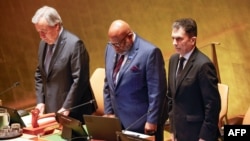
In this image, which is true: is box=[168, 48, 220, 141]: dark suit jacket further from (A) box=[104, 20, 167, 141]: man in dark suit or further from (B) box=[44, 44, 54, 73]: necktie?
(B) box=[44, 44, 54, 73]: necktie

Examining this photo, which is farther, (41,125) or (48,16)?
(48,16)

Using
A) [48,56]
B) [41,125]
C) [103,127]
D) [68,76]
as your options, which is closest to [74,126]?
[103,127]

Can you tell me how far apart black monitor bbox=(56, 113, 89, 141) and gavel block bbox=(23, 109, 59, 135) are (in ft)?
0.73

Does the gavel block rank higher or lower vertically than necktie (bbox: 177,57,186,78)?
lower

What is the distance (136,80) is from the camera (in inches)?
133

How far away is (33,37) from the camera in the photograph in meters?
6.39

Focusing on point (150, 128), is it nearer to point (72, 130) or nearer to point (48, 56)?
point (72, 130)

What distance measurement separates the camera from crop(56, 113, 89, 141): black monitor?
309 centimetres

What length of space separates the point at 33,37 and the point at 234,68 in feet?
9.00

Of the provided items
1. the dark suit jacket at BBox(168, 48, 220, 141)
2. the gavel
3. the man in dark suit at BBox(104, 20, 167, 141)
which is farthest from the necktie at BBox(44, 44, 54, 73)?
the dark suit jacket at BBox(168, 48, 220, 141)

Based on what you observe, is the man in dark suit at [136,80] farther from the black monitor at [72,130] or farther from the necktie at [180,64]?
the black monitor at [72,130]

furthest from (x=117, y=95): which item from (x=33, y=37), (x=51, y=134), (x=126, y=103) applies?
(x=33, y=37)

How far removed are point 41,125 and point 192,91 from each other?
1099 millimetres

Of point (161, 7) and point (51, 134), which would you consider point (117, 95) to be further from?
point (161, 7)
